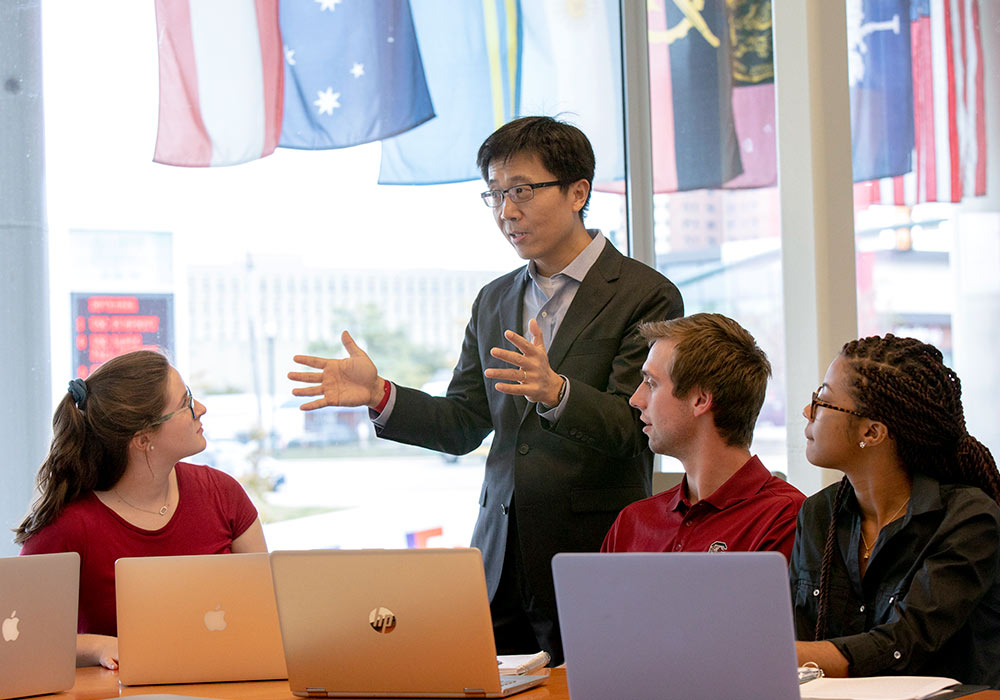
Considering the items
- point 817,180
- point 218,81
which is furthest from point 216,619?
point 817,180

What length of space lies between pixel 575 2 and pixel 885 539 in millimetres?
2534

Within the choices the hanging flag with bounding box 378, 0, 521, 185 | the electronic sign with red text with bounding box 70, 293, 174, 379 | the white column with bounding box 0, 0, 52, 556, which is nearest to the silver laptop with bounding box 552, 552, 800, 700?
the electronic sign with red text with bounding box 70, 293, 174, 379

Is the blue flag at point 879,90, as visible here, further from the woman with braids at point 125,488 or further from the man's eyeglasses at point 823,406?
the woman with braids at point 125,488

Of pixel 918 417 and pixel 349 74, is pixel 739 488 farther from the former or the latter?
pixel 349 74

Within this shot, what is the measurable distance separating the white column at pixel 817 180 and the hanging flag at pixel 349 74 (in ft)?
3.93

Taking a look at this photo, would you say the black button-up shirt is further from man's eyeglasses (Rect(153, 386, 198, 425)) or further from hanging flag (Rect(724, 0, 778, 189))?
hanging flag (Rect(724, 0, 778, 189))

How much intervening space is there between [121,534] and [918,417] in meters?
1.73

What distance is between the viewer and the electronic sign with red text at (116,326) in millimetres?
3055

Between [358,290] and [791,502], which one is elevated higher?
[358,290]

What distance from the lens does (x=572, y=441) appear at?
8.61 feet

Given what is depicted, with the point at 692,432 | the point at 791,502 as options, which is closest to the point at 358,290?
the point at 692,432

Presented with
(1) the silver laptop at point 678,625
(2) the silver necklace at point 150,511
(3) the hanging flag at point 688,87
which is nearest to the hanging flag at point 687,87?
(3) the hanging flag at point 688,87

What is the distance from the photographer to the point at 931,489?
6.26 feet

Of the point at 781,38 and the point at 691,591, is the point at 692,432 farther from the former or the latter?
the point at 781,38
